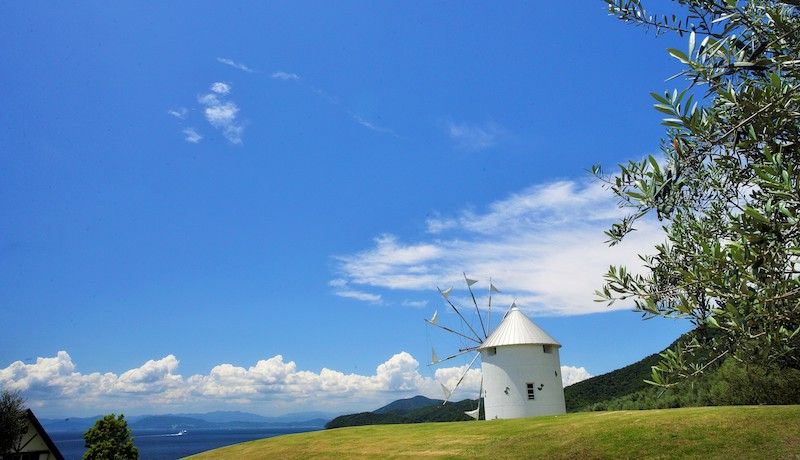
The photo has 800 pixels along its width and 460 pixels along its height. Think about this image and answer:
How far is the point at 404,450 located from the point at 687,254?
77.0 feet

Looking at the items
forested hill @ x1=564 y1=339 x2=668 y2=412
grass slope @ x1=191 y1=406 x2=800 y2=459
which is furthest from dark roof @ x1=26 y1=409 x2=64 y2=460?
forested hill @ x1=564 y1=339 x2=668 y2=412

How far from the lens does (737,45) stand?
7.57 meters

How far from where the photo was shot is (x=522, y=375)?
39969mm

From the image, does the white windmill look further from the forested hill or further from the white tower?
the forested hill

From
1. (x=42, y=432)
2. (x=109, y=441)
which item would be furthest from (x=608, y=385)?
(x=42, y=432)

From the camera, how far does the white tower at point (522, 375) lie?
3953 cm

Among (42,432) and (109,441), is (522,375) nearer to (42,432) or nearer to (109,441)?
(109,441)

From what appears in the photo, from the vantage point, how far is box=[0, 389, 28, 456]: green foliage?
95.8ft

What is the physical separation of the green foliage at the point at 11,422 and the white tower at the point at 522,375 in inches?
1232

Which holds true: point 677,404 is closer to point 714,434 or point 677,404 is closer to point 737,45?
point 714,434

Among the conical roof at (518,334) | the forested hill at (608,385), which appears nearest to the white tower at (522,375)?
the conical roof at (518,334)

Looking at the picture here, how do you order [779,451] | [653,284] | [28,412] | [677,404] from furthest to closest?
[677,404] < [28,412] < [779,451] < [653,284]

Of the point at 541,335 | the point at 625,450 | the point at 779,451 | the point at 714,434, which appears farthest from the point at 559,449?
the point at 541,335

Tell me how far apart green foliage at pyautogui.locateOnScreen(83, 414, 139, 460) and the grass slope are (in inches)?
249
